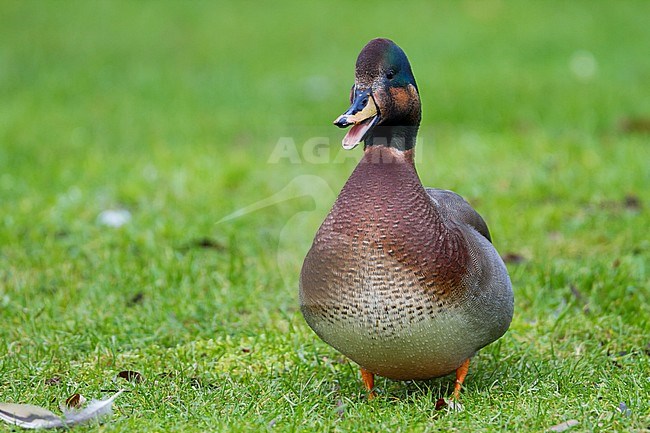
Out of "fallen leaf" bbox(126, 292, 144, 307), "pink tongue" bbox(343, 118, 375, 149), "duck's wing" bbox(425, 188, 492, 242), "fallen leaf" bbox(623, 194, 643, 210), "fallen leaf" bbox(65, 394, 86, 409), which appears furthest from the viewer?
"fallen leaf" bbox(623, 194, 643, 210)

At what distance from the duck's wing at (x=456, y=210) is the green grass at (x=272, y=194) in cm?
55

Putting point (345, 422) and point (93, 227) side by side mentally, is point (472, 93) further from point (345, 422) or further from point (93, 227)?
point (345, 422)

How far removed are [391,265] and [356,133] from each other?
1.43ft

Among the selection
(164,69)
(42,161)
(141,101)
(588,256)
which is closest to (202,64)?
(164,69)

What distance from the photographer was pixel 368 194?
315cm

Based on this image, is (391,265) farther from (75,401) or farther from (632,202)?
(632,202)

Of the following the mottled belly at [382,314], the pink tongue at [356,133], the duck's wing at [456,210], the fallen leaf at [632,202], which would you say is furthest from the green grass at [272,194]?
the pink tongue at [356,133]

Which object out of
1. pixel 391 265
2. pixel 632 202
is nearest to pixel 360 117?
pixel 391 265

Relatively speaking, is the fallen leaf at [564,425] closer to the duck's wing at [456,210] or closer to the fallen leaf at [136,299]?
the duck's wing at [456,210]

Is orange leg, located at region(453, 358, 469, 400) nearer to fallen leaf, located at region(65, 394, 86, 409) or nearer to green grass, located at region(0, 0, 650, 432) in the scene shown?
green grass, located at region(0, 0, 650, 432)

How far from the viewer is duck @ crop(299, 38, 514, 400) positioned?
3.03m

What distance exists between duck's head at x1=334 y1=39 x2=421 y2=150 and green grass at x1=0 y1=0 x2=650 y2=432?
961mm

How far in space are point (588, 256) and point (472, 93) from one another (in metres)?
4.22

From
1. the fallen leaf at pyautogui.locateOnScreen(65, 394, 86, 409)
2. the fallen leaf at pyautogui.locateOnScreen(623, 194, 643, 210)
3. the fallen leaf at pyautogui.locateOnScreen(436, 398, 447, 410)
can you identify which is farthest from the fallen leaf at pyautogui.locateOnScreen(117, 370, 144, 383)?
the fallen leaf at pyautogui.locateOnScreen(623, 194, 643, 210)
